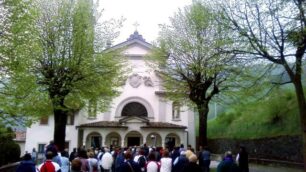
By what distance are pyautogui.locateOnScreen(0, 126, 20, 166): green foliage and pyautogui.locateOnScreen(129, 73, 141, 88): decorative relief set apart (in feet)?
72.3

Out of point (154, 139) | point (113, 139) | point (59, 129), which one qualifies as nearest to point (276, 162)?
point (59, 129)

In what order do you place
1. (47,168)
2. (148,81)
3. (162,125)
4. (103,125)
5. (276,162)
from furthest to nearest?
(148,81) → (162,125) → (103,125) → (276,162) → (47,168)

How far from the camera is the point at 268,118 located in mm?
33375

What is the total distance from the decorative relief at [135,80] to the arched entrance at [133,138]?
17.4 ft

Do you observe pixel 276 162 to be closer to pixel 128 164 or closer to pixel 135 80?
pixel 128 164

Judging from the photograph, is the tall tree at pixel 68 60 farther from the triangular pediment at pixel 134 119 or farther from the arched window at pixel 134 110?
the arched window at pixel 134 110

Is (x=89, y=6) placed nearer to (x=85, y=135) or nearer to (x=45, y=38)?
(x=45, y=38)

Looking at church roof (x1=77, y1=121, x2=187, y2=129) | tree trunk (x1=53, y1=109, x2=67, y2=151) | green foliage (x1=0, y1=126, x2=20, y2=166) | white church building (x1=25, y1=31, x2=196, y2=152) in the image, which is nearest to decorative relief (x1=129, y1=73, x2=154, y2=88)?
white church building (x1=25, y1=31, x2=196, y2=152)

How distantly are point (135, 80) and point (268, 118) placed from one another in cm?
1620

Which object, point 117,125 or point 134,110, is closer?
point 117,125

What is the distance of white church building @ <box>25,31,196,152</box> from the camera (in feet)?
137

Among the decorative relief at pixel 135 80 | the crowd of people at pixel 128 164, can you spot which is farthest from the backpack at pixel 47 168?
the decorative relief at pixel 135 80

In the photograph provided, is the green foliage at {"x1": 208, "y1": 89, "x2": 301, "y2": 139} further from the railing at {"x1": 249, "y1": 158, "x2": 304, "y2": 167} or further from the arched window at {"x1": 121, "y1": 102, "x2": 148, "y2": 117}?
the arched window at {"x1": 121, "y1": 102, "x2": 148, "y2": 117}

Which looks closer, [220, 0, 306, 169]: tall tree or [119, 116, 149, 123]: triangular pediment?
[220, 0, 306, 169]: tall tree
